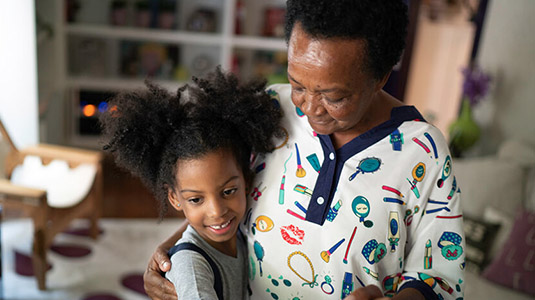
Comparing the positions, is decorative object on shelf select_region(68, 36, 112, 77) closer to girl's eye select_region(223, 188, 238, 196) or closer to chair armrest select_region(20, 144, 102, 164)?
chair armrest select_region(20, 144, 102, 164)

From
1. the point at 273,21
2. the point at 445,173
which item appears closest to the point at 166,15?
the point at 273,21

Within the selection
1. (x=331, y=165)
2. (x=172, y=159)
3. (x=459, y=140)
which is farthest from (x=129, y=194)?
(x=331, y=165)

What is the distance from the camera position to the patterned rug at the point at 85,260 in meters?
2.53

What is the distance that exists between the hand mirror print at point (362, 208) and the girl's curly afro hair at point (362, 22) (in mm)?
244

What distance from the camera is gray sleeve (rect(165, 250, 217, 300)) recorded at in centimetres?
96

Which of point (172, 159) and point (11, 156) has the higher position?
point (172, 159)

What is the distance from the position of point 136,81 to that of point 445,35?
9.28ft

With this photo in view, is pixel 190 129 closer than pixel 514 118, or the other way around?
pixel 190 129

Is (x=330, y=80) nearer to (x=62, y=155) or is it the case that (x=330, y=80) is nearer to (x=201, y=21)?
(x=62, y=155)

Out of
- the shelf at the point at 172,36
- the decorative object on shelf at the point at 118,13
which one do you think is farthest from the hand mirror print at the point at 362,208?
the decorative object on shelf at the point at 118,13

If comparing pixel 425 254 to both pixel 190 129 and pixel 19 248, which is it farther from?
pixel 19 248

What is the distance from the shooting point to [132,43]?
4383 mm

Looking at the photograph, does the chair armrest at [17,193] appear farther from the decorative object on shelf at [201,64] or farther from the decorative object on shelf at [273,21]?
the decorative object on shelf at [273,21]

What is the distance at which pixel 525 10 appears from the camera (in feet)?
9.62
